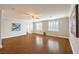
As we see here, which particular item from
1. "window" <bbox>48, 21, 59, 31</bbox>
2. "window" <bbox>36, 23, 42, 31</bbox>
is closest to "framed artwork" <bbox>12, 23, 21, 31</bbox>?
"window" <bbox>36, 23, 42, 31</bbox>

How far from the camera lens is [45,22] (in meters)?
10.7

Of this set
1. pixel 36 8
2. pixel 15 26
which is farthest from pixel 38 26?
pixel 36 8

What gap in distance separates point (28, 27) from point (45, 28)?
3254mm

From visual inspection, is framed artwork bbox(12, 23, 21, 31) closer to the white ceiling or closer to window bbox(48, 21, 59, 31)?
window bbox(48, 21, 59, 31)

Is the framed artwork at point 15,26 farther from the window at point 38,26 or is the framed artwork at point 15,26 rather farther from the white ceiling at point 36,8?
the white ceiling at point 36,8

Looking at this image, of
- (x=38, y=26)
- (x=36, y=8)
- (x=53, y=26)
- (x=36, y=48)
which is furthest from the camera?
(x=38, y=26)

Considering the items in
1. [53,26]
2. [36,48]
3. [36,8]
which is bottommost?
[36,48]

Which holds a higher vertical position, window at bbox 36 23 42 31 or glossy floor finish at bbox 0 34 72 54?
window at bbox 36 23 42 31

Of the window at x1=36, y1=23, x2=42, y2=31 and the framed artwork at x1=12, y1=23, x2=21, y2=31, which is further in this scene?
the window at x1=36, y1=23, x2=42, y2=31

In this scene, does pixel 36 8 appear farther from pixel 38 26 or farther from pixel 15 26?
pixel 38 26

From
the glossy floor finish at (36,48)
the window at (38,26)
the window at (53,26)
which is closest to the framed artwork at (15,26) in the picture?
the window at (38,26)

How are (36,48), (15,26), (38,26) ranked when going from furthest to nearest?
(38,26), (15,26), (36,48)
